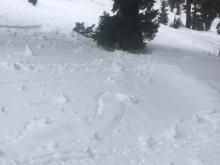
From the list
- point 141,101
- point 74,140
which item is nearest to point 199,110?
point 141,101

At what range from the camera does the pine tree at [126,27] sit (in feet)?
41.4

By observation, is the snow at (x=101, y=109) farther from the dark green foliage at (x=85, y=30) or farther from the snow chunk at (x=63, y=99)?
the dark green foliage at (x=85, y=30)

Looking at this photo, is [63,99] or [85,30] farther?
[85,30]

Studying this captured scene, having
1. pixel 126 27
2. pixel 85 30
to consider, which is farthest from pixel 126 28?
pixel 85 30

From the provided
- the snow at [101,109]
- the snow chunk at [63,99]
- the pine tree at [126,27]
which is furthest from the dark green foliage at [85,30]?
the snow chunk at [63,99]

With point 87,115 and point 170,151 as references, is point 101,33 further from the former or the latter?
point 170,151

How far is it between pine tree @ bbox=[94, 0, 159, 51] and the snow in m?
1.82

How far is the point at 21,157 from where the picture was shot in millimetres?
4938

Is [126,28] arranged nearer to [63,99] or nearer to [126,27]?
[126,27]

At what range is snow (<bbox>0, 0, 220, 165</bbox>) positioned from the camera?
5.30 metres

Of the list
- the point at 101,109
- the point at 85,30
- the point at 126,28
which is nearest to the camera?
the point at 101,109

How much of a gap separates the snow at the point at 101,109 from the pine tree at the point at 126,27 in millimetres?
1815

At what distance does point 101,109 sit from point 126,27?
6.52 metres

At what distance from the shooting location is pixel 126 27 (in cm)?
1272
